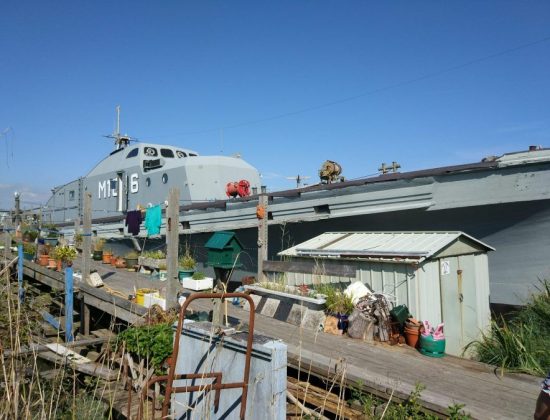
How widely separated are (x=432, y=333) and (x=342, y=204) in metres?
4.52

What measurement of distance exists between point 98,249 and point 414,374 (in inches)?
547

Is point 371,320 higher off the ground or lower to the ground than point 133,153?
lower

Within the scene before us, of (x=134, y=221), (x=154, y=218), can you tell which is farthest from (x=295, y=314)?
(x=134, y=221)

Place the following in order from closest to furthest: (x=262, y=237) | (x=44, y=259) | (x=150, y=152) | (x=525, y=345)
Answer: (x=525, y=345) → (x=262, y=237) → (x=44, y=259) → (x=150, y=152)

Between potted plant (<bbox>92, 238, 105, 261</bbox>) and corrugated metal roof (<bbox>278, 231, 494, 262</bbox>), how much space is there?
9.66 meters

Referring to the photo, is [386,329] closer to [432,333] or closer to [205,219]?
[432,333]

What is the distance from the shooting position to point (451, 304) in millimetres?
6129

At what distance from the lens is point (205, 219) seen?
1223 centimetres

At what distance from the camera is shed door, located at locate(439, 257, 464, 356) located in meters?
6.04

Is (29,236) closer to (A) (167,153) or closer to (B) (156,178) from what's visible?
(B) (156,178)

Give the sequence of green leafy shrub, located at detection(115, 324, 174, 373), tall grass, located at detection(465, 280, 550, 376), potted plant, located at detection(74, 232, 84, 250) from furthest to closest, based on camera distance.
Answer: potted plant, located at detection(74, 232, 84, 250) < green leafy shrub, located at detection(115, 324, 174, 373) < tall grass, located at detection(465, 280, 550, 376)

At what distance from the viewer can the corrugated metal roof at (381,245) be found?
6.03m

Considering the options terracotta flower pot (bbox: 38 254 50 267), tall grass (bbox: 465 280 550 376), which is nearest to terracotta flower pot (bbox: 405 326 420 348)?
tall grass (bbox: 465 280 550 376)

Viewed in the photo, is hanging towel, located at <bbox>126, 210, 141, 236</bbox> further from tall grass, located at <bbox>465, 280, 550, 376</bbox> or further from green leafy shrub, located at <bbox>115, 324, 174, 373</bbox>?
tall grass, located at <bbox>465, 280, 550, 376</bbox>
